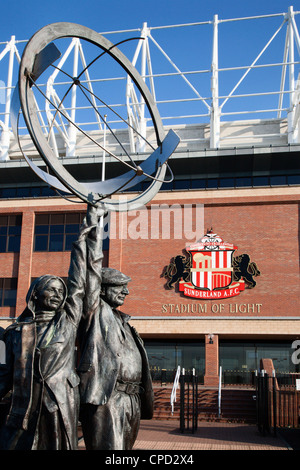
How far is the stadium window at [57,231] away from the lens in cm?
3180

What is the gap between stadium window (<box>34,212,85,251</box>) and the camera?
1252 inches

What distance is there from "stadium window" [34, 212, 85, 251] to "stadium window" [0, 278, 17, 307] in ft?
7.94

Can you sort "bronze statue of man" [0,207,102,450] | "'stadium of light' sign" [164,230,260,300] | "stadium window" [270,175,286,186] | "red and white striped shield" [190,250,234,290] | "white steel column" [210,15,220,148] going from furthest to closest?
"white steel column" [210,15,220,148], "stadium window" [270,175,286,186], "red and white striped shield" [190,250,234,290], "'stadium of light' sign" [164,230,260,300], "bronze statue of man" [0,207,102,450]

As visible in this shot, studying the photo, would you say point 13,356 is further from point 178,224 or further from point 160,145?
point 178,224

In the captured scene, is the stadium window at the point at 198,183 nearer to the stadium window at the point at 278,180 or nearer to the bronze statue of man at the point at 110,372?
the stadium window at the point at 278,180

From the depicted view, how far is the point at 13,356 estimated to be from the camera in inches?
191

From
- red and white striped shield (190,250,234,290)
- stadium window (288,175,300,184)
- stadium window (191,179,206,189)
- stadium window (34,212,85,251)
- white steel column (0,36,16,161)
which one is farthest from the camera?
white steel column (0,36,16,161)

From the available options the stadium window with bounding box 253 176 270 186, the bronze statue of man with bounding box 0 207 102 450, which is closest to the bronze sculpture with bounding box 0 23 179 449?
the bronze statue of man with bounding box 0 207 102 450

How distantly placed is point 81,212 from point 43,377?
89.7 ft

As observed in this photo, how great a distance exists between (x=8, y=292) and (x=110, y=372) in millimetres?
27702

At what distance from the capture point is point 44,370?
4.80 metres

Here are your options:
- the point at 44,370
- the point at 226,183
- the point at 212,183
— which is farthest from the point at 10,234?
the point at 44,370

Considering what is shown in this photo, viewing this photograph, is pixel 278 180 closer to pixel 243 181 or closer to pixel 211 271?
pixel 243 181

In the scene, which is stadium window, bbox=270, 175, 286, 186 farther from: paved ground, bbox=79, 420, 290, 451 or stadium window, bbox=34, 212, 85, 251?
paved ground, bbox=79, 420, 290, 451
